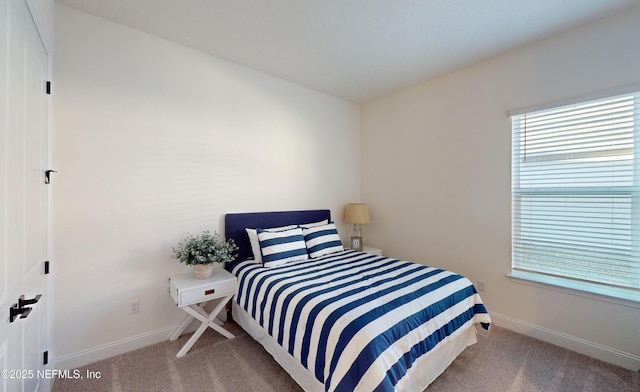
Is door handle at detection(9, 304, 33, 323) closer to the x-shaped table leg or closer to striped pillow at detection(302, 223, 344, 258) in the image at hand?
the x-shaped table leg

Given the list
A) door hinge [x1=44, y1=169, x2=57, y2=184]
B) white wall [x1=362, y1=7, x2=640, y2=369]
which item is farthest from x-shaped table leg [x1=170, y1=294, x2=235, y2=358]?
white wall [x1=362, y1=7, x2=640, y2=369]

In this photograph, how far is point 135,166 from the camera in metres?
2.30

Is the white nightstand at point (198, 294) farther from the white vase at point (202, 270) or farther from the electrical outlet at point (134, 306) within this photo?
the electrical outlet at point (134, 306)

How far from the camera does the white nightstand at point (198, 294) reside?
2173mm

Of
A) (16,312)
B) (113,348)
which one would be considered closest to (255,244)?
A: (113,348)

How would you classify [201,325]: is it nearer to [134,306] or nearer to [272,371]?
[134,306]

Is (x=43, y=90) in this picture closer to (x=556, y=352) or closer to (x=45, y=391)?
(x=45, y=391)

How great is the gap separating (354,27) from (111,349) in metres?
3.42

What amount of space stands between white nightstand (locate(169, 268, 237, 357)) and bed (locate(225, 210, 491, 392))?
0.45 feet

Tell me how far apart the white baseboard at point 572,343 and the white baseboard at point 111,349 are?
3328 millimetres

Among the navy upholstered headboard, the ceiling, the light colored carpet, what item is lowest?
the light colored carpet

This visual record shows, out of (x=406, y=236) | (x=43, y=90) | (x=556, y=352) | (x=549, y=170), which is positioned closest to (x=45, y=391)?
(x=43, y=90)

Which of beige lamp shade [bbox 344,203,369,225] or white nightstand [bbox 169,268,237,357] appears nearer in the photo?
white nightstand [bbox 169,268,237,357]

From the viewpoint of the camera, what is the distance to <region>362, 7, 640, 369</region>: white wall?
7.00ft
